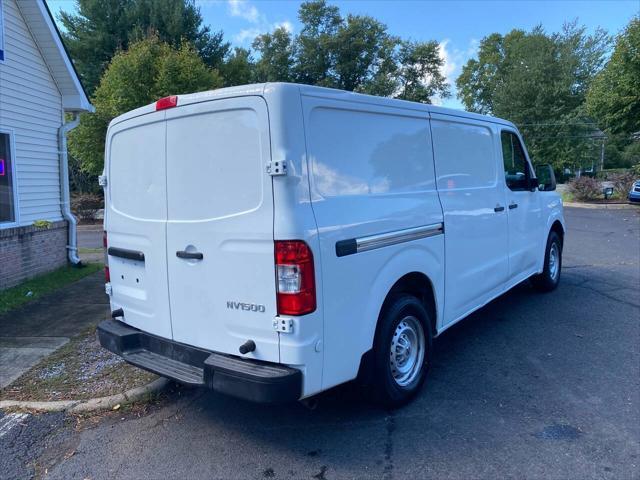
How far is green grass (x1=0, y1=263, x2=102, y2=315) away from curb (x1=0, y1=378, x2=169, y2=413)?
3157 millimetres

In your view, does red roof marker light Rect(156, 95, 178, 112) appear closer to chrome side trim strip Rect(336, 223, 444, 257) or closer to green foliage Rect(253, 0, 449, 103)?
chrome side trim strip Rect(336, 223, 444, 257)

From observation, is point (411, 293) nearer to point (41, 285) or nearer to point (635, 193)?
point (41, 285)

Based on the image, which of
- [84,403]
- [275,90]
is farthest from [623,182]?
[84,403]

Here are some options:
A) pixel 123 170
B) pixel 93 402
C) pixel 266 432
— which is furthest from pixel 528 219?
pixel 93 402

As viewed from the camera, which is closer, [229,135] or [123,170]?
[229,135]

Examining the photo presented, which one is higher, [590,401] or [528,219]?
[528,219]

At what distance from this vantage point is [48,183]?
29.7 feet

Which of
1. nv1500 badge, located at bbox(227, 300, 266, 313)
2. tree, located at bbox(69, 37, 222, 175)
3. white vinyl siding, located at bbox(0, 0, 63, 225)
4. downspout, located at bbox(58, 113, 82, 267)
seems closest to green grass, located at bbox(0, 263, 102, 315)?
downspout, located at bbox(58, 113, 82, 267)

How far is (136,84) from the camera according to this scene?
64.9 ft

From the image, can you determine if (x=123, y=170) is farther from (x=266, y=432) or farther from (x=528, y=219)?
(x=528, y=219)

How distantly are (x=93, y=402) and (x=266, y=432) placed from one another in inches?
60.6

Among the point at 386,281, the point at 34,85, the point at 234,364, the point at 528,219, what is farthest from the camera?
the point at 34,85

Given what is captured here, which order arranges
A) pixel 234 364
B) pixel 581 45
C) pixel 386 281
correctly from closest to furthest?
pixel 234 364 < pixel 386 281 < pixel 581 45

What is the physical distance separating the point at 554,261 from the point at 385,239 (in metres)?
4.91
